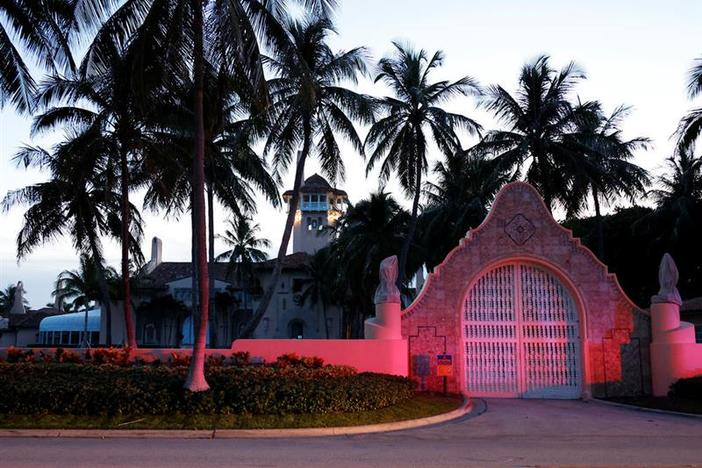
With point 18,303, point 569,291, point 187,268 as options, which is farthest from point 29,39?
point 18,303

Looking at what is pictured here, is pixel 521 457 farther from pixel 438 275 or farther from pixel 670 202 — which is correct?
pixel 670 202

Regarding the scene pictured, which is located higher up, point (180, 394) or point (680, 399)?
point (180, 394)

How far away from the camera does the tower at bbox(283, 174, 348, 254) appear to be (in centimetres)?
6756

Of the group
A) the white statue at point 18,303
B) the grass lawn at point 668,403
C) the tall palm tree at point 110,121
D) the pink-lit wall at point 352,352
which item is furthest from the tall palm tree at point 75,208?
the white statue at point 18,303

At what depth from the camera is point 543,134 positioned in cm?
2969

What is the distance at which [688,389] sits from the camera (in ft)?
64.0

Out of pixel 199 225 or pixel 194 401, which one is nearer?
pixel 194 401

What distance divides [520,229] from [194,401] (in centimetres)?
1152

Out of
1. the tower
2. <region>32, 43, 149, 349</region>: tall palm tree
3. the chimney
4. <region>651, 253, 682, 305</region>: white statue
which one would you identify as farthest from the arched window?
<region>651, 253, 682, 305</region>: white statue

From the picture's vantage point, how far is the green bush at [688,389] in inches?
754

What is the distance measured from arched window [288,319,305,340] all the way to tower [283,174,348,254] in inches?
419

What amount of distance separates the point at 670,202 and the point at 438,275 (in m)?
24.2

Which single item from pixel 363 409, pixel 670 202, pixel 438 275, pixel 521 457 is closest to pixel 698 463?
pixel 521 457

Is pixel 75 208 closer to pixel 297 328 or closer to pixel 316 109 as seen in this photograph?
pixel 316 109
